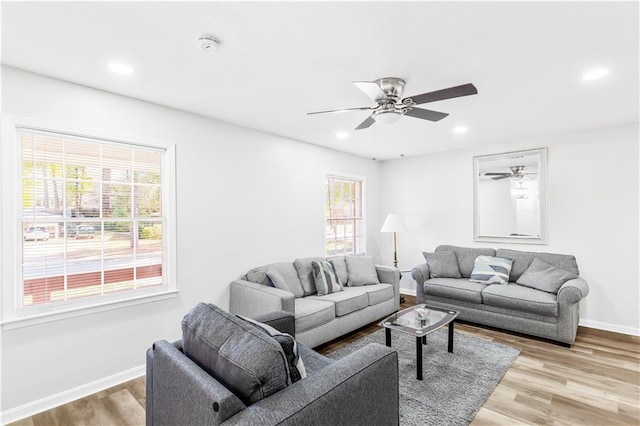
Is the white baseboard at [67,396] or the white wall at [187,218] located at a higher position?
the white wall at [187,218]

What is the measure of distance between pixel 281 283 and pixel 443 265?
2555 millimetres

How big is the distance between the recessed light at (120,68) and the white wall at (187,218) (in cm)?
51

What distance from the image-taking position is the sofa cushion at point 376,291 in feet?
13.3

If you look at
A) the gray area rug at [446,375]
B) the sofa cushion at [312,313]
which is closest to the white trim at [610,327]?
the gray area rug at [446,375]

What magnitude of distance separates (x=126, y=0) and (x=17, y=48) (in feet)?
3.55

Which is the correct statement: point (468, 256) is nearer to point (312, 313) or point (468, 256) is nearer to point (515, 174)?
point (515, 174)

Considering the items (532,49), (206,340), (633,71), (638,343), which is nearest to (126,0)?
(206,340)

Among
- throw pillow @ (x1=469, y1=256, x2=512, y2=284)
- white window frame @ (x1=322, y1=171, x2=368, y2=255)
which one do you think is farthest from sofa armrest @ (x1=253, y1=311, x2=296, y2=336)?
throw pillow @ (x1=469, y1=256, x2=512, y2=284)

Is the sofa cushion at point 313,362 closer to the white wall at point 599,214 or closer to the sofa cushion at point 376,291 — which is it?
the sofa cushion at point 376,291

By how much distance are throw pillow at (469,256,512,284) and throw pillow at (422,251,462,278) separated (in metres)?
0.26

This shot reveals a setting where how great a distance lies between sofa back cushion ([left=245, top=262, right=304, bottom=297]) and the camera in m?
3.64

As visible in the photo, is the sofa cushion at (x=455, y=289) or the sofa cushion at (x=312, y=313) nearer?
the sofa cushion at (x=312, y=313)

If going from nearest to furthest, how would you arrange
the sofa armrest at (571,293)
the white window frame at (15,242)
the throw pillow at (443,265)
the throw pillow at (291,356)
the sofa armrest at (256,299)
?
the throw pillow at (291,356), the white window frame at (15,242), the sofa armrest at (256,299), the sofa armrest at (571,293), the throw pillow at (443,265)

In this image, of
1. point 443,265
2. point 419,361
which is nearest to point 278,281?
point 419,361
